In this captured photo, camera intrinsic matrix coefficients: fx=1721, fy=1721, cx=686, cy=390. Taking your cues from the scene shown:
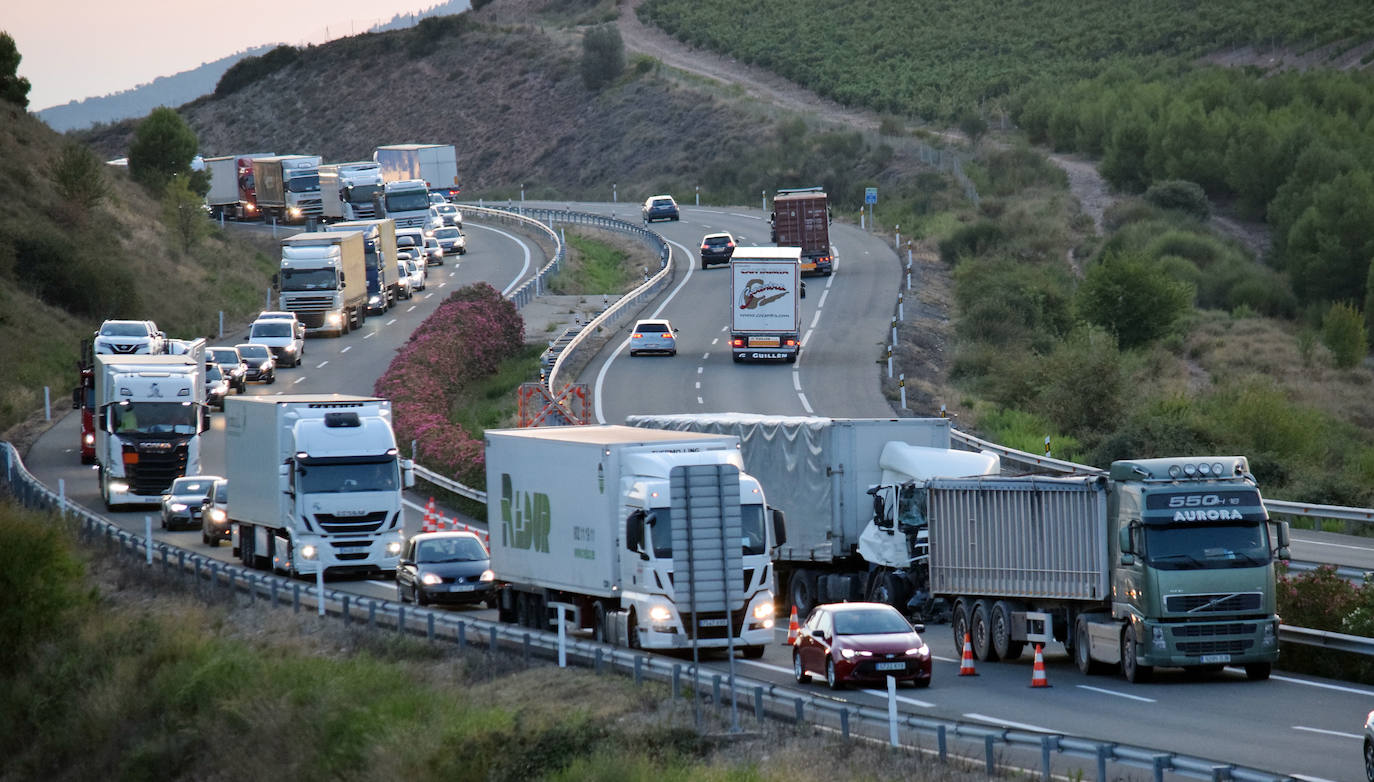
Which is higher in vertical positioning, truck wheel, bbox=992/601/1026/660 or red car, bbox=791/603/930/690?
red car, bbox=791/603/930/690

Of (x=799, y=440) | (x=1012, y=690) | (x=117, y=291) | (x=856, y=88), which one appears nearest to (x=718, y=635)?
(x=1012, y=690)

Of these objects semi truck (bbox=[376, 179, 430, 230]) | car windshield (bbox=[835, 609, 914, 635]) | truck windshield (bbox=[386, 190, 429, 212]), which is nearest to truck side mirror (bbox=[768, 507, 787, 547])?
car windshield (bbox=[835, 609, 914, 635])

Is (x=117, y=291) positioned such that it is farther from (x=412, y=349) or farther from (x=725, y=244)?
(x=725, y=244)

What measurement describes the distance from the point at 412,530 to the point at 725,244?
1716 inches

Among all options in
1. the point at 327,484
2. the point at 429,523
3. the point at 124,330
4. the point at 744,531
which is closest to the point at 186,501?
the point at 429,523

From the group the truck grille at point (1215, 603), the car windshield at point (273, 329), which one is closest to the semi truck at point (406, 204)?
the car windshield at point (273, 329)

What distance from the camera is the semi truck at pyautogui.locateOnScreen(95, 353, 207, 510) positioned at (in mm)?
42188

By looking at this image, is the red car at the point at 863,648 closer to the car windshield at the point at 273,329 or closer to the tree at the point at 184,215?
the car windshield at the point at 273,329

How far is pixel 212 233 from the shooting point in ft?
297

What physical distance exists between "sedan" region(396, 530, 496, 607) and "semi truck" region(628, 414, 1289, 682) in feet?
17.3

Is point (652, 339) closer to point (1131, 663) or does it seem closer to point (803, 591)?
point (803, 591)

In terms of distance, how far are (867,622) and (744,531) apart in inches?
104

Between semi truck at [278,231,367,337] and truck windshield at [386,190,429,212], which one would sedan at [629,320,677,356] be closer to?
semi truck at [278,231,367,337]

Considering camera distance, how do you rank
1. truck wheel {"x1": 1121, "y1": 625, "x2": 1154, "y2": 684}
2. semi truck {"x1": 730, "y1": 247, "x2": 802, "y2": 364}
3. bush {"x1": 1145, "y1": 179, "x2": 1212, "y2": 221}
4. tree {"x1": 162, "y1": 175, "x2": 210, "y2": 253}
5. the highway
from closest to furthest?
the highway, truck wheel {"x1": 1121, "y1": 625, "x2": 1154, "y2": 684}, semi truck {"x1": 730, "y1": 247, "x2": 802, "y2": 364}, tree {"x1": 162, "y1": 175, "x2": 210, "y2": 253}, bush {"x1": 1145, "y1": 179, "x2": 1212, "y2": 221}
